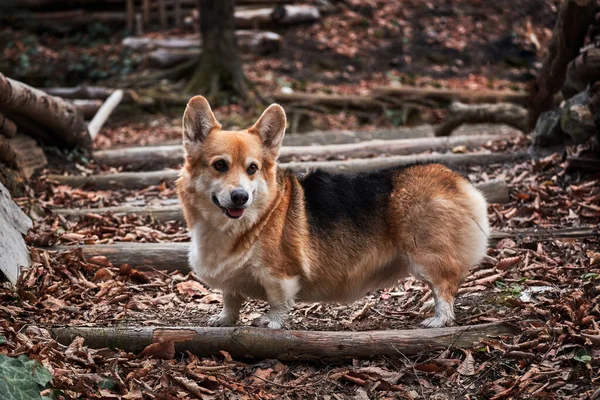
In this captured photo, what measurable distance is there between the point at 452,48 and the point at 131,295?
47.6 feet

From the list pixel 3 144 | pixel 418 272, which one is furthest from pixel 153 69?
pixel 418 272

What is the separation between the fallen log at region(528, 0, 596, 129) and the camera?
7.43m

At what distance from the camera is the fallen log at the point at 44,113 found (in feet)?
23.0

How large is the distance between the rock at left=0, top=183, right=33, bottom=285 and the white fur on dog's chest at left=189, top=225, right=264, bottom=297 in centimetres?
139

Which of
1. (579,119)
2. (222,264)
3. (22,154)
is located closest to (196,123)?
(222,264)

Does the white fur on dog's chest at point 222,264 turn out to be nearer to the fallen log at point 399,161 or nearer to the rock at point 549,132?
the fallen log at point 399,161

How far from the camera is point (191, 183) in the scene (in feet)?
14.5

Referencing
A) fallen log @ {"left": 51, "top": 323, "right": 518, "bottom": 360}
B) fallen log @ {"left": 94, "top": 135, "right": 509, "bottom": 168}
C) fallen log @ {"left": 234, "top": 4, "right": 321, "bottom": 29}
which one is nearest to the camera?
fallen log @ {"left": 51, "top": 323, "right": 518, "bottom": 360}

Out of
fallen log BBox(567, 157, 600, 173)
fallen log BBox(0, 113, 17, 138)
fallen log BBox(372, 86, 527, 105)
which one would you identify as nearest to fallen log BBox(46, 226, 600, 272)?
fallen log BBox(567, 157, 600, 173)

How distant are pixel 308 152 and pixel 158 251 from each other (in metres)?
3.79

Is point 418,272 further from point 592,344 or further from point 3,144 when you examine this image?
point 3,144

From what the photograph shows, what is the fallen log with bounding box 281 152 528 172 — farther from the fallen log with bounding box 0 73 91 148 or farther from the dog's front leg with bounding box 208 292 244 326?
the dog's front leg with bounding box 208 292 244 326

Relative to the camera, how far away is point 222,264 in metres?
4.41

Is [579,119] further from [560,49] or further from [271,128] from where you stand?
[271,128]
